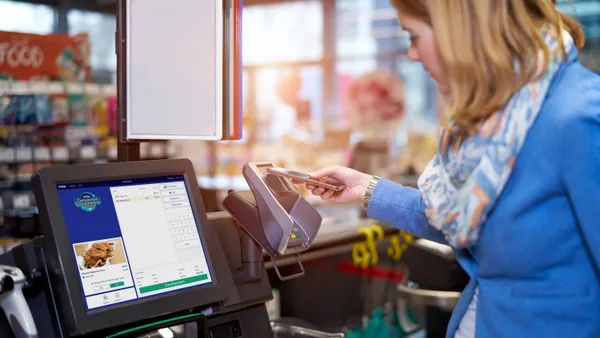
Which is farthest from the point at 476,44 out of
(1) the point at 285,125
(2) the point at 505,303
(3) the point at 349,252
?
(1) the point at 285,125

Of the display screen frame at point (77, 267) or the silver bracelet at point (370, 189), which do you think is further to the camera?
the silver bracelet at point (370, 189)

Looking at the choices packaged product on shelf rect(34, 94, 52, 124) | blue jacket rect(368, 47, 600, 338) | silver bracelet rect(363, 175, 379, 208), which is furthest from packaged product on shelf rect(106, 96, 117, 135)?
blue jacket rect(368, 47, 600, 338)

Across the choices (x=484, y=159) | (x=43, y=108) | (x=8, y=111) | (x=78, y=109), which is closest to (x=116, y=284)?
(x=484, y=159)

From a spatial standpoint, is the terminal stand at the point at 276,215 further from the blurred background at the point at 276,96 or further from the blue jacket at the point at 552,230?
the blurred background at the point at 276,96

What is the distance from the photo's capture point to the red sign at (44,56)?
106 inches

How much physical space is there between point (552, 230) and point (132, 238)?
32.1 inches

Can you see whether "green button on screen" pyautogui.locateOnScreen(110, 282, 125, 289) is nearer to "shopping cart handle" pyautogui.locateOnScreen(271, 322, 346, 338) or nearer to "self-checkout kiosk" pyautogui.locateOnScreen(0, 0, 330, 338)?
"self-checkout kiosk" pyautogui.locateOnScreen(0, 0, 330, 338)

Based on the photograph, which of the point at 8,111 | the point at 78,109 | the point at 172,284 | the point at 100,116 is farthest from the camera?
the point at 100,116

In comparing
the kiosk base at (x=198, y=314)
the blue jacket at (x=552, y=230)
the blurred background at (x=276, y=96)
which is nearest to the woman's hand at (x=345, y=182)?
the kiosk base at (x=198, y=314)

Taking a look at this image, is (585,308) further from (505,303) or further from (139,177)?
(139,177)

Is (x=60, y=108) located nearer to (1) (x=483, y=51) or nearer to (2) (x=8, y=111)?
(2) (x=8, y=111)

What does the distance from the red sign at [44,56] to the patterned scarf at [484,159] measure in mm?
2192

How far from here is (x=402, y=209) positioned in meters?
1.48

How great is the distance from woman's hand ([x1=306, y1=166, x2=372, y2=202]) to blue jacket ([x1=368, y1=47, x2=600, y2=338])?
1.55 feet
